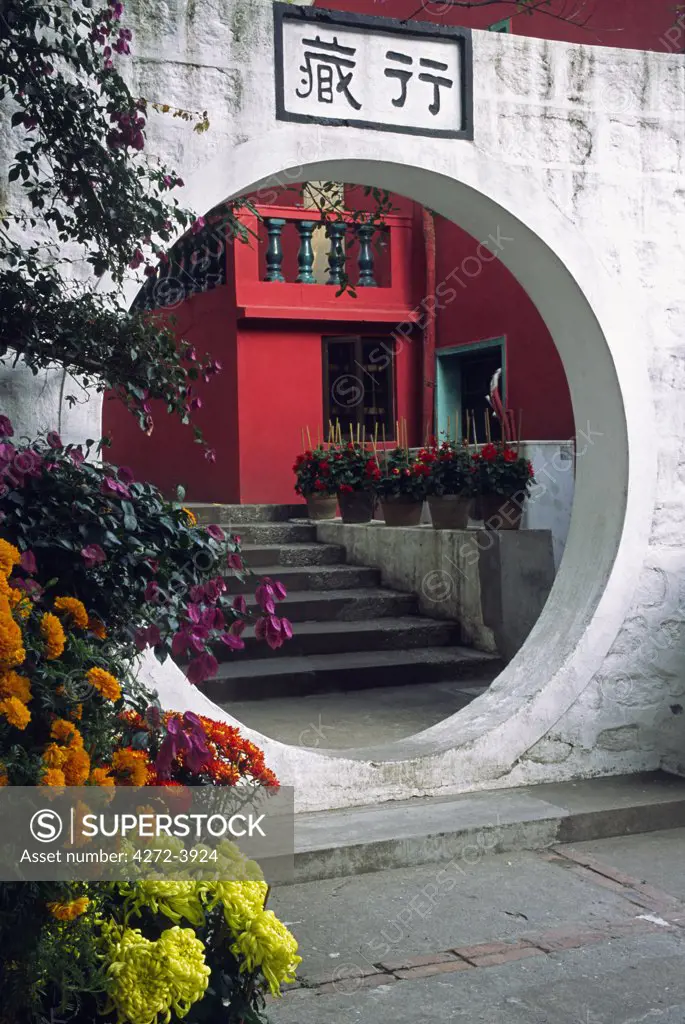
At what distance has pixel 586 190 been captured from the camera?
5.11 metres

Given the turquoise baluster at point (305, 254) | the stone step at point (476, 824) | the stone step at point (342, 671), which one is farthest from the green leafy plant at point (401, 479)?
the stone step at point (476, 824)

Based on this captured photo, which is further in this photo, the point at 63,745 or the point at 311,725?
the point at 311,725

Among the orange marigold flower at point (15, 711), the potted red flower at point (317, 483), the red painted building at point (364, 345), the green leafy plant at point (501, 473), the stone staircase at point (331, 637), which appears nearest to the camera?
the orange marigold flower at point (15, 711)

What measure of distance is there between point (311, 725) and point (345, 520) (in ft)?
10.5

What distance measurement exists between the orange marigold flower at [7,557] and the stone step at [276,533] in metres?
6.45

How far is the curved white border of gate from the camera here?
15.4 ft

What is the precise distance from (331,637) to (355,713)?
1133 mm

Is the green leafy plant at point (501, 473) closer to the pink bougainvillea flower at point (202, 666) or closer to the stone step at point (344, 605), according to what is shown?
the stone step at point (344, 605)

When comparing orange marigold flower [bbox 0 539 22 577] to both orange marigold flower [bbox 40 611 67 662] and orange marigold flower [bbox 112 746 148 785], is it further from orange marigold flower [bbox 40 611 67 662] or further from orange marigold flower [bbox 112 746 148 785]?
orange marigold flower [bbox 112 746 148 785]

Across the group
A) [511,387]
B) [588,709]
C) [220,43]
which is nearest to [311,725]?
[588,709]

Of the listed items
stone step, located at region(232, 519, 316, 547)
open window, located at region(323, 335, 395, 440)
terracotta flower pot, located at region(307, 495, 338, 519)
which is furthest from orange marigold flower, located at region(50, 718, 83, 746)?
open window, located at region(323, 335, 395, 440)

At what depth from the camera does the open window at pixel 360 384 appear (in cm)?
1159

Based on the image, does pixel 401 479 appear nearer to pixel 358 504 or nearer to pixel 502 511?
pixel 358 504

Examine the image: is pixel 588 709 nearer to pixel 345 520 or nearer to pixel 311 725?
pixel 311 725
